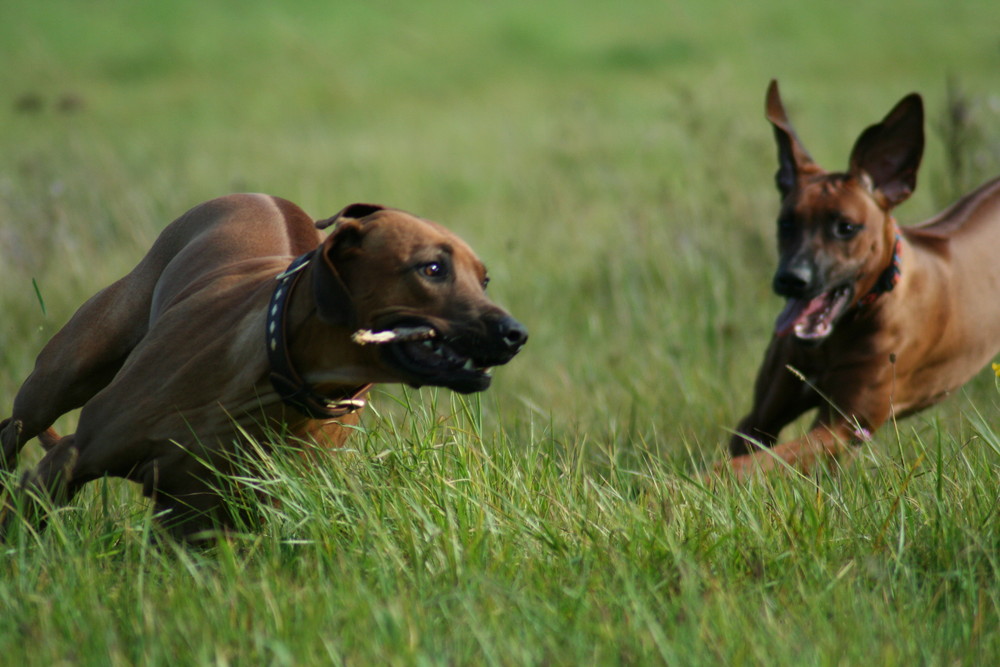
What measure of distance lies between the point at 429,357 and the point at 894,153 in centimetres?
253

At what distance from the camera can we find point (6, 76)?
693 inches

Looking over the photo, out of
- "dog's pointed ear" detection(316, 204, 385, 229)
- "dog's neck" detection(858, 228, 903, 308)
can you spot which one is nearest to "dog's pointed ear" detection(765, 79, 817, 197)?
"dog's neck" detection(858, 228, 903, 308)

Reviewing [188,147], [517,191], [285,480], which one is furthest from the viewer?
Answer: [188,147]

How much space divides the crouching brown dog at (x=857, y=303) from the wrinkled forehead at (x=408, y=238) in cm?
163

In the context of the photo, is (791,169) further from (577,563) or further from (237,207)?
(577,563)

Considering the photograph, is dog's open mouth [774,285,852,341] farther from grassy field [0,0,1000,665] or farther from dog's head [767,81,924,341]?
grassy field [0,0,1000,665]

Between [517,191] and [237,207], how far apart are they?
6.24 m

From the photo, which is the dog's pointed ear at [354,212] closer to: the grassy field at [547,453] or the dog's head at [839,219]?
the grassy field at [547,453]

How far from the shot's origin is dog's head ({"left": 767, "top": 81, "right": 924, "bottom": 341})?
425 cm

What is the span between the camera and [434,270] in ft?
9.78

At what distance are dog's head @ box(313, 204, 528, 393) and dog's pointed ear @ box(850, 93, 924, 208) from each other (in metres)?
2.15

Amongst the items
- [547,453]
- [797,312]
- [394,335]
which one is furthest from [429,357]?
[797,312]

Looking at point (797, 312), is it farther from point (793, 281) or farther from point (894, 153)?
point (894, 153)

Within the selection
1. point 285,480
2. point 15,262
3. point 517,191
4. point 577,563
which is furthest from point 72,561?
point 517,191
